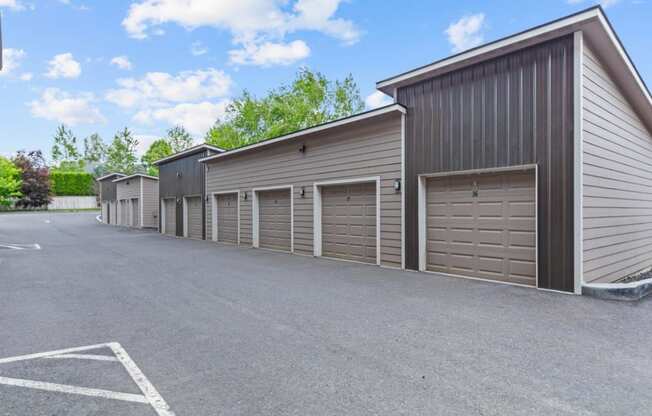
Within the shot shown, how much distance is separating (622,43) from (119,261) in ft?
34.0

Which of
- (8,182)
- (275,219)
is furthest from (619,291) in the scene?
(8,182)

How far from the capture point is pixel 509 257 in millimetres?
5770

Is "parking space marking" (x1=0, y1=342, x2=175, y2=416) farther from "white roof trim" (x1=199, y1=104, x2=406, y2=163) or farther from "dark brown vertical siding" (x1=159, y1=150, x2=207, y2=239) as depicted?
"dark brown vertical siding" (x1=159, y1=150, x2=207, y2=239)

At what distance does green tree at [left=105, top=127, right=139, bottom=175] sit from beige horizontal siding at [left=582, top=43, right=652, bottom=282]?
4411cm

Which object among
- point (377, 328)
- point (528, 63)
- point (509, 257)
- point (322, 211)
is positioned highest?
point (528, 63)

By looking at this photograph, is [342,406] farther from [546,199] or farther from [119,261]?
[119,261]

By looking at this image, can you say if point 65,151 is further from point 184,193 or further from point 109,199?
point 184,193

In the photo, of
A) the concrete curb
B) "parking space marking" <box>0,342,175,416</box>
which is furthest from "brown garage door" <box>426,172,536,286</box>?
"parking space marking" <box>0,342,175,416</box>

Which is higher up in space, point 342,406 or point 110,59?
point 110,59

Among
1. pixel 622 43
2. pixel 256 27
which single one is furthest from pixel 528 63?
pixel 256 27

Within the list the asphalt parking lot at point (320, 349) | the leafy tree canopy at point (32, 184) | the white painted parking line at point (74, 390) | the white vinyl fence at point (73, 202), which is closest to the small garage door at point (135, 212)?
the asphalt parking lot at point (320, 349)

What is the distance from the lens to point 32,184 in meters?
33.1

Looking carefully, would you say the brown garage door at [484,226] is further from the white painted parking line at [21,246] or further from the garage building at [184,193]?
the white painted parking line at [21,246]

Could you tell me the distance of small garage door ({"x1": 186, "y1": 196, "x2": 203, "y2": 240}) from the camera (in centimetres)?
1439
